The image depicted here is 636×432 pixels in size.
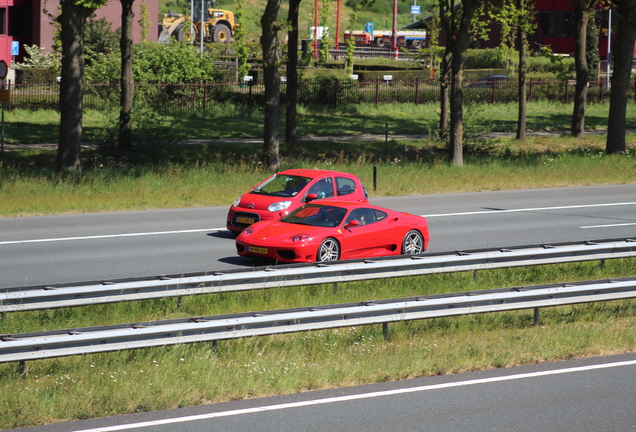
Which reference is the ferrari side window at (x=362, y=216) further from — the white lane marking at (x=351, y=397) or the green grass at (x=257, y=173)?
the green grass at (x=257, y=173)

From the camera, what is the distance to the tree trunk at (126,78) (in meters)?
29.2

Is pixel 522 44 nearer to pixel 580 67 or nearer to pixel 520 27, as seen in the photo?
pixel 520 27

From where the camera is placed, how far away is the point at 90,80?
42.5 m

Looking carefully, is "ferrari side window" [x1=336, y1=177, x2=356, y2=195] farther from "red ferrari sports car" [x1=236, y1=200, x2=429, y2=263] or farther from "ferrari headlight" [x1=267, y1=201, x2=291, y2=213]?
"red ferrari sports car" [x1=236, y1=200, x2=429, y2=263]

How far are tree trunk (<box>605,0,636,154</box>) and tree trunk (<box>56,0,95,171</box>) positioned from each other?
761 inches

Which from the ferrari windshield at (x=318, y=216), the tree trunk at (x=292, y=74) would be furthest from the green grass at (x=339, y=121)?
the ferrari windshield at (x=318, y=216)

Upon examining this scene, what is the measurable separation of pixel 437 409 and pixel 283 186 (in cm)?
1105

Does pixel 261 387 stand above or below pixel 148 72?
below

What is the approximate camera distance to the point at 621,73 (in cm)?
3309

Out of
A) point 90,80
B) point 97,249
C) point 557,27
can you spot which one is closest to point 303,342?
point 97,249

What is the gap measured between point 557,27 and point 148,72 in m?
41.9

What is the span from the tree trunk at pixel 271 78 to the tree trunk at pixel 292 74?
1.73 m

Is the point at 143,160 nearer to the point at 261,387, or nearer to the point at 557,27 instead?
the point at 261,387

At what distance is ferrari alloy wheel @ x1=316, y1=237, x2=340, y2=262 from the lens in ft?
48.5
